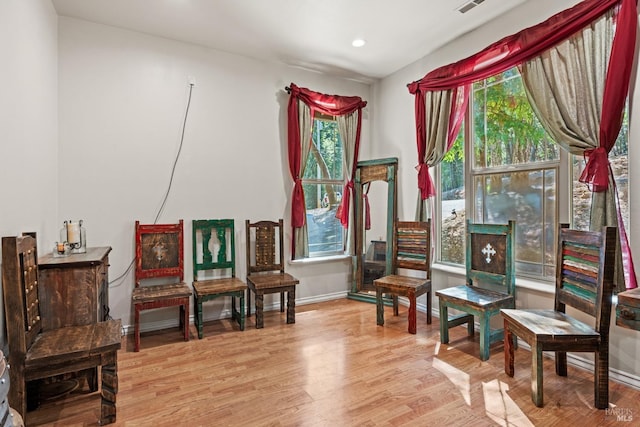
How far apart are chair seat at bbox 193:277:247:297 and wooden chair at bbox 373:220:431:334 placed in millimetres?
1356

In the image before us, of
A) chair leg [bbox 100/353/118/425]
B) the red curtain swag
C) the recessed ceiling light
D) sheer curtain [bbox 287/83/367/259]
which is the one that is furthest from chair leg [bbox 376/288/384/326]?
the recessed ceiling light

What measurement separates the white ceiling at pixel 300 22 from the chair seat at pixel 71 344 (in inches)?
98.3

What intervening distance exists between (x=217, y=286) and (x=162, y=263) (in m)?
0.57

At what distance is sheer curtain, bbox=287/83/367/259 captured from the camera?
388 cm

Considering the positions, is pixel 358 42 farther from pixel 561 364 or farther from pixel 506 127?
pixel 561 364

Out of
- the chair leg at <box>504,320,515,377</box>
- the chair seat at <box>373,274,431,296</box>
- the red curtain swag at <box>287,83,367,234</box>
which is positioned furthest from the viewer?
the red curtain swag at <box>287,83,367,234</box>

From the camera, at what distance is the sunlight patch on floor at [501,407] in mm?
1846

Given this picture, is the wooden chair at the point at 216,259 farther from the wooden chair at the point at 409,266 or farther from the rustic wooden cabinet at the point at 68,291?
the wooden chair at the point at 409,266

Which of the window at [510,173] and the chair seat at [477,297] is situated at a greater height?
the window at [510,173]

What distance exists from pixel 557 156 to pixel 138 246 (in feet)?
11.9

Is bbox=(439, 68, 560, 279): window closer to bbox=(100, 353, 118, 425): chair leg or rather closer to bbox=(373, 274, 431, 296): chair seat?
bbox=(373, 274, 431, 296): chair seat

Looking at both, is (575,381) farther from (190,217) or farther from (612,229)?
A: (190,217)

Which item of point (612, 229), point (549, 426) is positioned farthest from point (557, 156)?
point (549, 426)

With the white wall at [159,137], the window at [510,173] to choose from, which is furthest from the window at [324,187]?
the window at [510,173]
